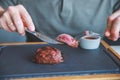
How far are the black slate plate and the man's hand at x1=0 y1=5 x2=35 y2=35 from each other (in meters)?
0.11

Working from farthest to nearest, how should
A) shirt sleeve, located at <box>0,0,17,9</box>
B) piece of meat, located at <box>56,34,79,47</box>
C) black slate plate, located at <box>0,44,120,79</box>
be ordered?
shirt sleeve, located at <box>0,0,17,9</box> < piece of meat, located at <box>56,34,79,47</box> < black slate plate, located at <box>0,44,120,79</box>

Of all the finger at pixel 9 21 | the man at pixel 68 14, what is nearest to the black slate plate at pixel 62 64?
the finger at pixel 9 21

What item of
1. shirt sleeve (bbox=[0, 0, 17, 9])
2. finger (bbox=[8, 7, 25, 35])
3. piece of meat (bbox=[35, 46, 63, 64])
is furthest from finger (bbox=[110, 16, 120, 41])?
shirt sleeve (bbox=[0, 0, 17, 9])

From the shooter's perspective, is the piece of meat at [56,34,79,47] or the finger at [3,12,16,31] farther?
the piece of meat at [56,34,79,47]

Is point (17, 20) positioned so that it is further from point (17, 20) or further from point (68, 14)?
point (68, 14)

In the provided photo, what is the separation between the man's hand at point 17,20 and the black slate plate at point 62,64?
111 millimetres

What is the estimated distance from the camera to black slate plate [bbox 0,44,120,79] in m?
0.80

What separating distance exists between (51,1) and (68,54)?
39cm

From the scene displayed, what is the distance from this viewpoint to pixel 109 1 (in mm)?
1283

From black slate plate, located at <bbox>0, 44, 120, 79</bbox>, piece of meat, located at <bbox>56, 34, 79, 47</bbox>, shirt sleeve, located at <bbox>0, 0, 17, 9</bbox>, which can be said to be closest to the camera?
black slate plate, located at <bbox>0, 44, 120, 79</bbox>

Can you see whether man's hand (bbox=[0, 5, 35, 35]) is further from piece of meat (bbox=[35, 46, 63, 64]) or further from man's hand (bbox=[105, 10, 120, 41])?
man's hand (bbox=[105, 10, 120, 41])

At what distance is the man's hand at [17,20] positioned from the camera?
0.86m

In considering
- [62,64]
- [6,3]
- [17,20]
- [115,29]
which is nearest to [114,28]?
[115,29]

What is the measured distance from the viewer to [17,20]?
2.81 feet
